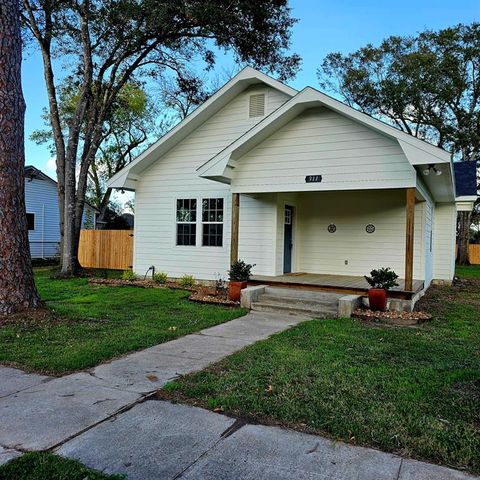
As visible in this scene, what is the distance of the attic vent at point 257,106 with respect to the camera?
12.0 m

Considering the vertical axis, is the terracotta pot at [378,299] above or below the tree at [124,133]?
below

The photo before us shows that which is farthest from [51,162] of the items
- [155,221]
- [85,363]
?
[85,363]

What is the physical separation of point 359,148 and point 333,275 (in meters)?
4.01

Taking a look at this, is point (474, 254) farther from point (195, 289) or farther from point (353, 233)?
point (195, 289)

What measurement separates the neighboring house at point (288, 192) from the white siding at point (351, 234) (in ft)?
0.09

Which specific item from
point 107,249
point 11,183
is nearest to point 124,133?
point 107,249

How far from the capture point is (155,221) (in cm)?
1352

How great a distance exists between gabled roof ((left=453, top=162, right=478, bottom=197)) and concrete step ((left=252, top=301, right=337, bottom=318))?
8411 mm

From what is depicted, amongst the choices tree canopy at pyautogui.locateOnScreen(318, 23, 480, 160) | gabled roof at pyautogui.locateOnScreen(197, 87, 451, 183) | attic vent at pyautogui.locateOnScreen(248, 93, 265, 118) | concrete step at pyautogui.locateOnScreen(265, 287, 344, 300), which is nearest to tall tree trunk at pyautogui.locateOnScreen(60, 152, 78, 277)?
gabled roof at pyautogui.locateOnScreen(197, 87, 451, 183)

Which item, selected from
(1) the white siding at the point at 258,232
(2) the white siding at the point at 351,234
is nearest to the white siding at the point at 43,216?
(1) the white siding at the point at 258,232

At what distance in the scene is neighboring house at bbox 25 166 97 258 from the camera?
23.3m

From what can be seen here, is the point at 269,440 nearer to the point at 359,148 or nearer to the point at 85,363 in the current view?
the point at 85,363

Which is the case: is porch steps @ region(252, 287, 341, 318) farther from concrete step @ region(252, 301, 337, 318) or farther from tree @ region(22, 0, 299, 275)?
tree @ region(22, 0, 299, 275)

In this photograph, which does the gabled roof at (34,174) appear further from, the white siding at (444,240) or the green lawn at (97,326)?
the white siding at (444,240)
